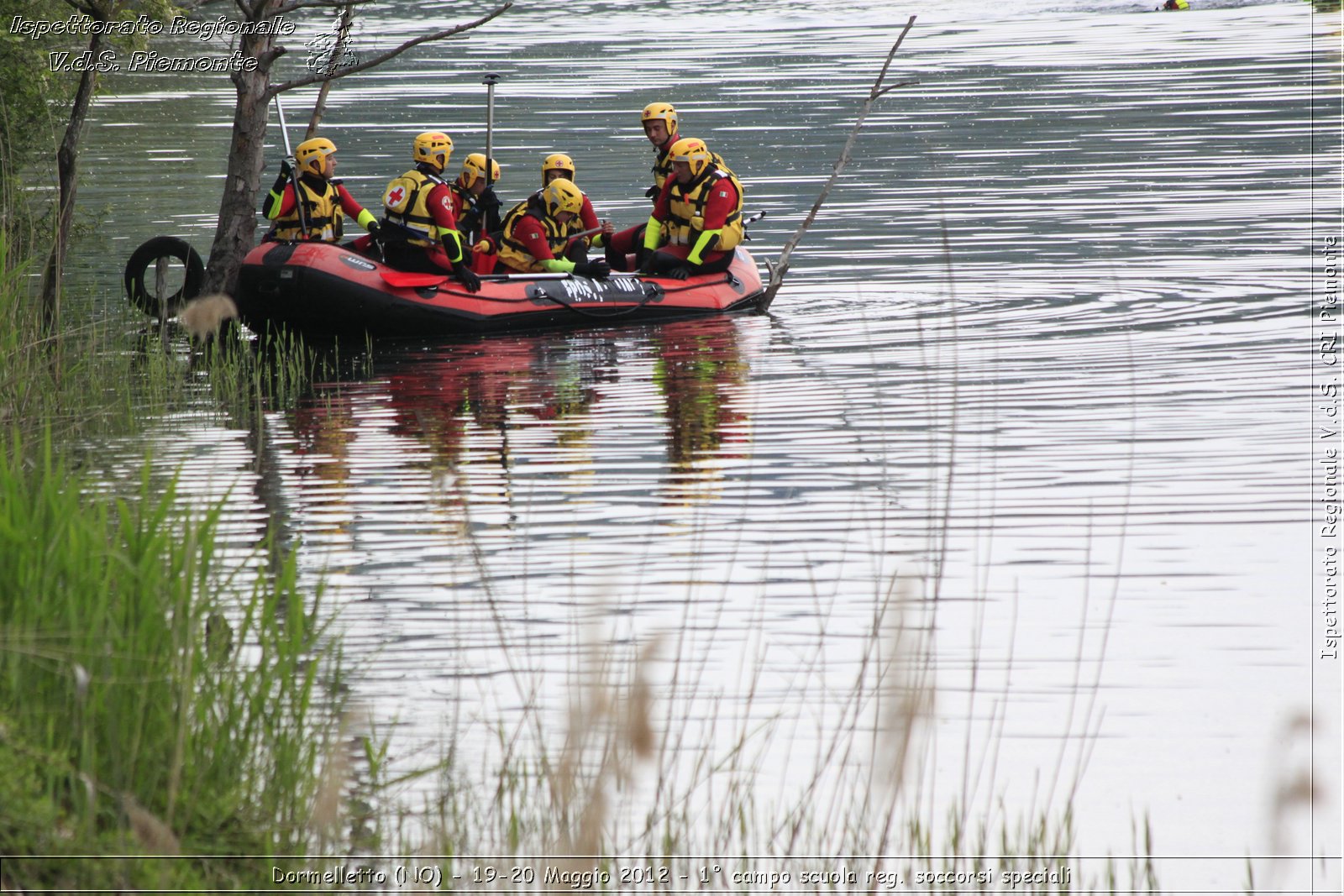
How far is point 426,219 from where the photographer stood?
14.1m

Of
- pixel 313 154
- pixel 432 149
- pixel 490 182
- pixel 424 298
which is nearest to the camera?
pixel 432 149

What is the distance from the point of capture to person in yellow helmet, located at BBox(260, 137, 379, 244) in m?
14.2

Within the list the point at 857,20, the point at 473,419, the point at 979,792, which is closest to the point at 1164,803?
the point at 979,792

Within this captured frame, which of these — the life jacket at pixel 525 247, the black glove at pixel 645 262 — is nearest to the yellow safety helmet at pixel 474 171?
the life jacket at pixel 525 247

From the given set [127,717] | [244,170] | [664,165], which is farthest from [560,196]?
[127,717]

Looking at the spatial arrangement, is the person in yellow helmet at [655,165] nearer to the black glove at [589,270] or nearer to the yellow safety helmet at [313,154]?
the black glove at [589,270]

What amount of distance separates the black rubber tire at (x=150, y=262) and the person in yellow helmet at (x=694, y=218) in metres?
3.80

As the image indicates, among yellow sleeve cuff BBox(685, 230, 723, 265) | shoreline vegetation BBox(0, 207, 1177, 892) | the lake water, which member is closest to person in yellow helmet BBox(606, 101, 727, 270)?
yellow sleeve cuff BBox(685, 230, 723, 265)

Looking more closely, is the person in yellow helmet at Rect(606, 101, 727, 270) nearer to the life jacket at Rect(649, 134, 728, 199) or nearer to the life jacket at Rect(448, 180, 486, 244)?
the life jacket at Rect(649, 134, 728, 199)

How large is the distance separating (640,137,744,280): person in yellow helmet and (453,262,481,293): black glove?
5.82 ft

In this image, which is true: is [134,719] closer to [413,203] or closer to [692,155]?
[413,203]

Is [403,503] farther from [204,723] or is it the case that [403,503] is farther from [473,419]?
[204,723]

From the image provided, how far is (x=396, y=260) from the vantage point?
1448 centimetres

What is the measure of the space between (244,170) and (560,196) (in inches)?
102
